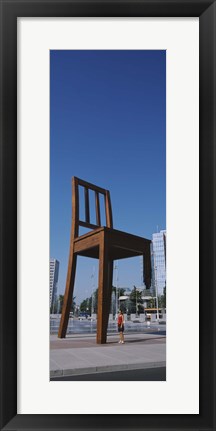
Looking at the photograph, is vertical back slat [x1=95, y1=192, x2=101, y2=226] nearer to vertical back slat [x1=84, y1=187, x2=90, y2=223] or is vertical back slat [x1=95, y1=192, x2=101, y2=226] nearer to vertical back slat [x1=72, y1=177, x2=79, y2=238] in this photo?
vertical back slat [x1=84, y1=187, x2=90, y2=223]

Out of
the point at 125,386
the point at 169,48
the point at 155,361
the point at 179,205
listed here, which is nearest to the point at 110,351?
the point at 155,361

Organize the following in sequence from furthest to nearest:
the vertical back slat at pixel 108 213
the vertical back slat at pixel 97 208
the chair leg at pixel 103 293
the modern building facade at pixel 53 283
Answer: the modern building facade at pixel 53 283, the vertical back slat at pixel 108 213, the vertical back slat at pixel 97 208, the chair leg at pixel 103 293

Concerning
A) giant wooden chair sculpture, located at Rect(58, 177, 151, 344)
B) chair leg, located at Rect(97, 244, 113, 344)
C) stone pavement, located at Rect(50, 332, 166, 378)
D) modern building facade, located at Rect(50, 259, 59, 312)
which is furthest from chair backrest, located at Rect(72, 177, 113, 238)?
modern building facade, located at Rect(50, 259, 59, 312)

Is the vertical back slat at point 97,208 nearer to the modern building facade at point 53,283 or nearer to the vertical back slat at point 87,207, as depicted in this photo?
the vertical back slat at point 87,207

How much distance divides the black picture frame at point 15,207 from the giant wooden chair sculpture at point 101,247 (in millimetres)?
5727

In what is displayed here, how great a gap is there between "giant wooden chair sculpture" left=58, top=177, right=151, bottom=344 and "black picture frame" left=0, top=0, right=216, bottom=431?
5.73m

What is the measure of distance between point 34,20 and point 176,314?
9.00 feet

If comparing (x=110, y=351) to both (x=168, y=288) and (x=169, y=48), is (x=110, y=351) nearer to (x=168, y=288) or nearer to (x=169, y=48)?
(x=168, y=288)

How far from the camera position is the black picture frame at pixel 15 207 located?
3.33 metres

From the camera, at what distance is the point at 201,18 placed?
3.48m

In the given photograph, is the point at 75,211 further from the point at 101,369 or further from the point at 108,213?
the point at 101,369

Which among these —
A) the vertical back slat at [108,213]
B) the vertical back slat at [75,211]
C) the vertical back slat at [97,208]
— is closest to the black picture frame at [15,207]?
the vertical back slat at [97,208]

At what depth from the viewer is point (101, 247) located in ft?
29.8

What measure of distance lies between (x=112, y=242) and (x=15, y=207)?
5.95m
